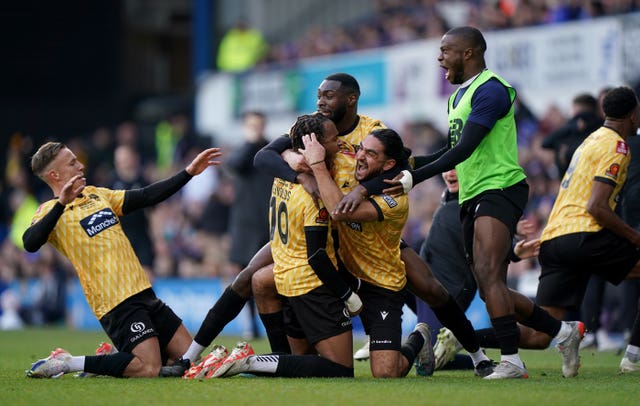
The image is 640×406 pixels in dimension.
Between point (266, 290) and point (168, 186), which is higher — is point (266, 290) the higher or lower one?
the lower one

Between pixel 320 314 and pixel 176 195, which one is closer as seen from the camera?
pixel 320 314

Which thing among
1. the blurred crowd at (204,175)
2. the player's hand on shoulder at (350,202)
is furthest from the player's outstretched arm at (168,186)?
the blurred crowd at (204,175)

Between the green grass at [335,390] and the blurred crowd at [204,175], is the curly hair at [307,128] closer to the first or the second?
the green grass at [335,390]

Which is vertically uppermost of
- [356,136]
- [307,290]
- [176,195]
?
[356,136]

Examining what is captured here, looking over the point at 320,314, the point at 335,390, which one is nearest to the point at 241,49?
the point at 320,314

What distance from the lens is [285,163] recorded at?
8.20m

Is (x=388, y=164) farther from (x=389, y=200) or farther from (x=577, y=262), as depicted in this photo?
(x=577, y=262)

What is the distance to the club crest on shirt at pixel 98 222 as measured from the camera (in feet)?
27.9

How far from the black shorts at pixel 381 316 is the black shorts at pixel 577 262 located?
4.16ft

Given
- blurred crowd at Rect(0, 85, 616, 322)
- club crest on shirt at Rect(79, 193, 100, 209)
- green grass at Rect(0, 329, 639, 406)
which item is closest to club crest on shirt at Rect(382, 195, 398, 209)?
green grass at Rect(0, 329, 639, 406)

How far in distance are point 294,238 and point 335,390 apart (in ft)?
4.36

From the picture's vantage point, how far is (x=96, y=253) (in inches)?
335

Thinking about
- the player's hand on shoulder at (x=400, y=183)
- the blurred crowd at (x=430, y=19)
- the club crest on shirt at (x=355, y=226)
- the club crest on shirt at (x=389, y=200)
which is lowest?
the club crest on shirt at (x=355, y=226)

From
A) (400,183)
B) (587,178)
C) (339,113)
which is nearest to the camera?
(400,183)
